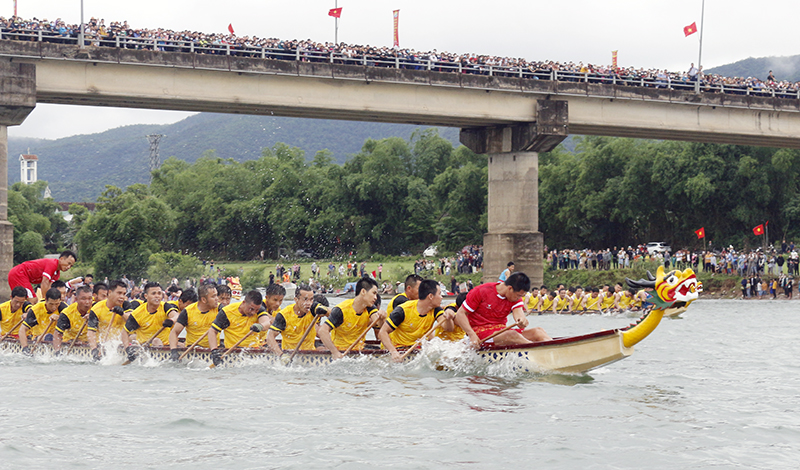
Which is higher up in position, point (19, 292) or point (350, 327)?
point (19, 292)

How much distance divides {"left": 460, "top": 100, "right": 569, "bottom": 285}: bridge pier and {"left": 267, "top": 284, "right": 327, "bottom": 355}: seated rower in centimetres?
2603

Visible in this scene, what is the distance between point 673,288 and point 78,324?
1104cm

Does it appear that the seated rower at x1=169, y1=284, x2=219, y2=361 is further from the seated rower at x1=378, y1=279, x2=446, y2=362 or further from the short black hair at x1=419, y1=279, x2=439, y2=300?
the short black hair at x1=419, y1=279, x2=439, y2=300

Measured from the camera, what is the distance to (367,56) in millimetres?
37656

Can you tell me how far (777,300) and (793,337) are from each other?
20.2 meters

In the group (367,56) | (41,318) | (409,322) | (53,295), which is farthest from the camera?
(367,56)

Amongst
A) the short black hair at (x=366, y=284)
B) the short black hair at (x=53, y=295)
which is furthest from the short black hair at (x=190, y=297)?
the short black hair at (x=366, y=284)

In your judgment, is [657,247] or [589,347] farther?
[657,247]

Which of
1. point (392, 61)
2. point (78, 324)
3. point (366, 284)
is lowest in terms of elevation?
point (78, 324)

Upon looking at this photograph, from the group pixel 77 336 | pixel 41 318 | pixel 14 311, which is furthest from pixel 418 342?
pixel 14 311

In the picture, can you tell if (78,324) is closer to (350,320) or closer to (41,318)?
(41,318)

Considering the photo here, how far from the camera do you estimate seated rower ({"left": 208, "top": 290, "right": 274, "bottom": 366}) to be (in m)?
14.8

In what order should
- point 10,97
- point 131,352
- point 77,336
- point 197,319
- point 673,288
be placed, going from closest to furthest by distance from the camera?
1. point 673,288
2. point 197,319
3. point 131,352
4. point 77,336
5. point 10,97

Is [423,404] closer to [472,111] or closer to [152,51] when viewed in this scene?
[152,51]
